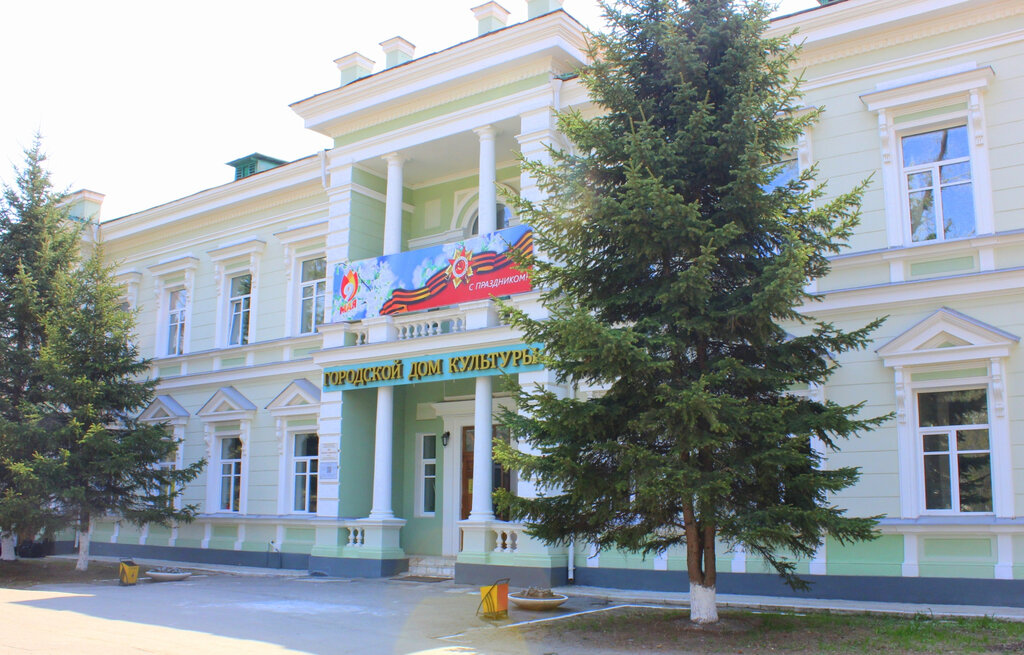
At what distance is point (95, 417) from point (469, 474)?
7634 mm

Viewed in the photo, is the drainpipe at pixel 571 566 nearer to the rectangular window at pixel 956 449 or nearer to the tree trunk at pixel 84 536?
the rectangular window at pixel 956 449

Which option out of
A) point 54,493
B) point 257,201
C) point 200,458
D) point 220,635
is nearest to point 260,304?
point 257,201

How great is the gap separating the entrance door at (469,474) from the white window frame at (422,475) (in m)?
0.58

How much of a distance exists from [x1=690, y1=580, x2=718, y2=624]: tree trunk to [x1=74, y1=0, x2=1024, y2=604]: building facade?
383 centimetres

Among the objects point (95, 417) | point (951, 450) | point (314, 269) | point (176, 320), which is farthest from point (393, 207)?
point (951, 450)

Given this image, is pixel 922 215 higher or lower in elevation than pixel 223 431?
higher

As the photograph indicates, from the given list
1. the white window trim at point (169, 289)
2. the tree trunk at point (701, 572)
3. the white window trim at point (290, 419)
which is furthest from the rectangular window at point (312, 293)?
the tree trunk at point (701, 572)

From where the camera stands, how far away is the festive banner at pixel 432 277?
50.4 ft

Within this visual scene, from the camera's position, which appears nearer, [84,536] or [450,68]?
[450,68]

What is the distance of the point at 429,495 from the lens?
18.2m

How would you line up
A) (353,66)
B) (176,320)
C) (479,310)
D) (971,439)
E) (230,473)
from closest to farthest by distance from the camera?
(971,439), (479,310), (353,66), (230,473), (176,320)

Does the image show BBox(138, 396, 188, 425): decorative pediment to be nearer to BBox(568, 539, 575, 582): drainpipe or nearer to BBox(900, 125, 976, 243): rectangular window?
BBox(568, 539, 575, 582): drainpipe

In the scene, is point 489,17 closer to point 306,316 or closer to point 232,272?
point 306,316

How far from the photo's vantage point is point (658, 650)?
837 cm
